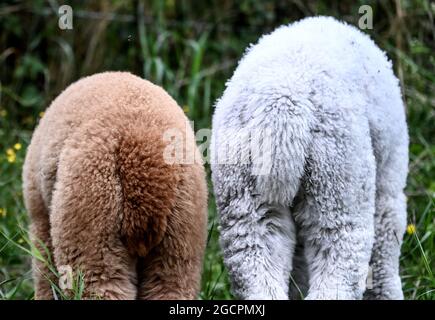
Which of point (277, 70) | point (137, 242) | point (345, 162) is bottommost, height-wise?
point (137, 242)

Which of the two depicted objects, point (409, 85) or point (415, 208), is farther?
point (409, 85)

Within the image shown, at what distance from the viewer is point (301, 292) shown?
3084 millimetres

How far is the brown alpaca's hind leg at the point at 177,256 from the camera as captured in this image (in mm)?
2840

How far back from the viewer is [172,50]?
6.95 meters

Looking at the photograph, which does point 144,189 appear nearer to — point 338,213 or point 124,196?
point 124,196

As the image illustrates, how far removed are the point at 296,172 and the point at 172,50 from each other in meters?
4.45

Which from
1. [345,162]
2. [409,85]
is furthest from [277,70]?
[409,85]

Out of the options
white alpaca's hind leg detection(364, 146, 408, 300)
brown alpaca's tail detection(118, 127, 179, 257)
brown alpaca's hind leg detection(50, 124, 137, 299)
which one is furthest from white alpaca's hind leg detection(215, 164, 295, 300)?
white alpaca's hind leg detection(364, 146, 408, 300)

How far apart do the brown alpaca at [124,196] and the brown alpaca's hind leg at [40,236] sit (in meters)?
0.16

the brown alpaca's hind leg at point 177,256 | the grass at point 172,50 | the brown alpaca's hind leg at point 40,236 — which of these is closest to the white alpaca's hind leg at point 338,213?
the brown alpaca's hind leg at point 177,256

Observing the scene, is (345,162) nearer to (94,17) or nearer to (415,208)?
(415,208)

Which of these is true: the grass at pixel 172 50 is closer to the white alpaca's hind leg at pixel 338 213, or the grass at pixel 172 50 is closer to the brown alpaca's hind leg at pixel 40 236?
the brown alpaca's hind leg at pixel 40 236

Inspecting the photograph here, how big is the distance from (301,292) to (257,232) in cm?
49

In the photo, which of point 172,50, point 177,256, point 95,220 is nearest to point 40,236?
point 95,220
